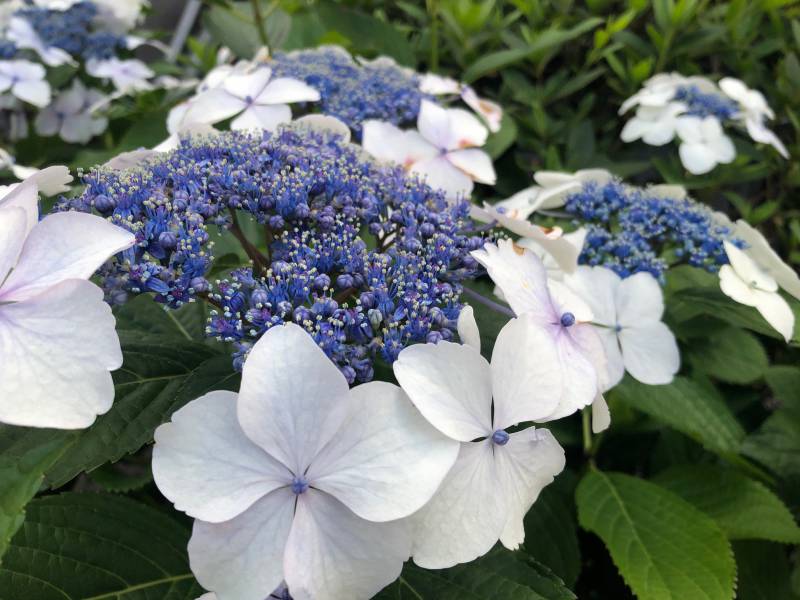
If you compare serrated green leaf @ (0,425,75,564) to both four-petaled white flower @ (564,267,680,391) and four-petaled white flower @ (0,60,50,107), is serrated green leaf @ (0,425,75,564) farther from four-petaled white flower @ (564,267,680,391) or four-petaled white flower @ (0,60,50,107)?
four-petaled white flower @ (0,60,50,107)

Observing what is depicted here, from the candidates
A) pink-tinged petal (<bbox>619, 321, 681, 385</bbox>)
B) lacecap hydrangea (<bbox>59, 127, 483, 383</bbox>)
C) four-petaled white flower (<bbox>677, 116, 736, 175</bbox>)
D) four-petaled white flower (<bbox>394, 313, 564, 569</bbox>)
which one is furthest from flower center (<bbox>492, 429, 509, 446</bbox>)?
four-petaled white flower (<bbox>677, 116, 736, 175</bbox>)

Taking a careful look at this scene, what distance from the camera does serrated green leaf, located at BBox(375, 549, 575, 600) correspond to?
676 millimetres

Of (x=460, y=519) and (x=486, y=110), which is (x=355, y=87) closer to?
(x=486, y=110)

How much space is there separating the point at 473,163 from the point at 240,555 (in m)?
0.79

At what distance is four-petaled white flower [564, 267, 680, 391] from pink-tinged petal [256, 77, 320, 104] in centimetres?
51

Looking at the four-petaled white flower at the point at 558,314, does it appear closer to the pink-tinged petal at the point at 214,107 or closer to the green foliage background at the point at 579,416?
the green foliage background at the point at 579,416

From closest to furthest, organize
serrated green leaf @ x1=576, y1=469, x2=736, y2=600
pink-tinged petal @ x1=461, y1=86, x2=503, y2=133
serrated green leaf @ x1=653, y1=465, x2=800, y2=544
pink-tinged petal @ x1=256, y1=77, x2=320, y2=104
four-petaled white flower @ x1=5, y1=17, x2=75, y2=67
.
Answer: serrated green leaf @ x1=576, y1=469, x2=736, y2=600
serrated green leaf @ x1=653, y1=465, x2=800, y2=544
pink-tinged petal @ x1=256, y1=77, x2=320, y2=104
pink-tinged petal @ x1=461, y1=86, x2=503, y2=133
four-petaled white flower @ x1=5, y1=17, x2=75, y2=67

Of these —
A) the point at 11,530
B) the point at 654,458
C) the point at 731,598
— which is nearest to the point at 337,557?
the point at 11,530

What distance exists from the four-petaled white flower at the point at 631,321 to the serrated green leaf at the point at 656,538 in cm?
21

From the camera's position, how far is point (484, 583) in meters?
0.69

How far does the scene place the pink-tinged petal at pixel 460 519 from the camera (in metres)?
0.57

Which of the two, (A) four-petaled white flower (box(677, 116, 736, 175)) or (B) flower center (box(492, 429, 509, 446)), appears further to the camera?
(A) four-petaled white flower (box(677, 116, 736, 175))

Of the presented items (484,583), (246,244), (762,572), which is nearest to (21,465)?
(246,244)

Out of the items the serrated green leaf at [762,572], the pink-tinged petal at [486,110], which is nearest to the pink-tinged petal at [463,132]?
the pink-tinged petal at [486,110]
